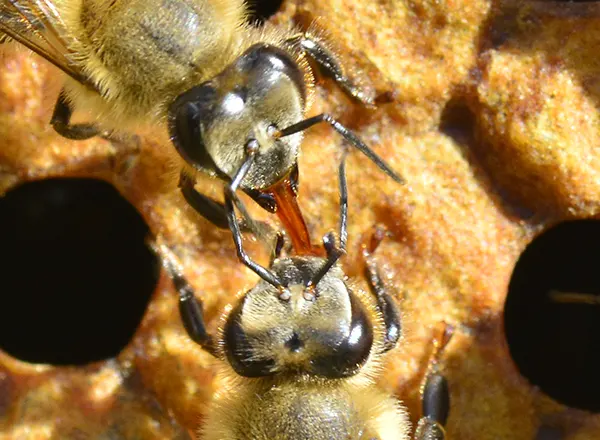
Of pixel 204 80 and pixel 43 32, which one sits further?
pixel 43 32

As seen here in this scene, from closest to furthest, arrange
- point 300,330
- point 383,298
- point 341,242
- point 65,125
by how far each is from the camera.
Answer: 1. point 300,330
2. point 341,242
3. point 383,298
4. point 65,125

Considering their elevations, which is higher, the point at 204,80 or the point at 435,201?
the point at 204,80

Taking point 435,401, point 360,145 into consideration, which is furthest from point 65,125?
point 435,401

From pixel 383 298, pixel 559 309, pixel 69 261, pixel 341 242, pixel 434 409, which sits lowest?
pixel 69 261

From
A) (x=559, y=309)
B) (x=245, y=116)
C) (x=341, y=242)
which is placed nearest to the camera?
(x=245, y=116)

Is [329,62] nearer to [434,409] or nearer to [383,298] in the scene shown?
[383,298]

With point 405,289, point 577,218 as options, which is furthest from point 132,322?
point 577,218

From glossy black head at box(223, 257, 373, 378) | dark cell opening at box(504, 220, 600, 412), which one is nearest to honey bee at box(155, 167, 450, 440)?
glossy black head at box(223, 257, 373, 378)
